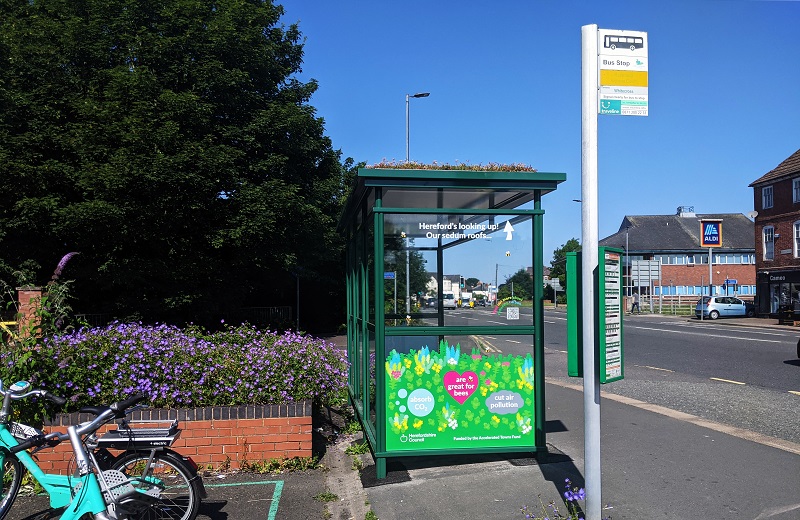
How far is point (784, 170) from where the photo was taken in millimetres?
42281

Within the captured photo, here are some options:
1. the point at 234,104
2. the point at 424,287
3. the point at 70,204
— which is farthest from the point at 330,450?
the point at 234,104

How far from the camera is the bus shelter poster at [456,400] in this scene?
19.2 feet

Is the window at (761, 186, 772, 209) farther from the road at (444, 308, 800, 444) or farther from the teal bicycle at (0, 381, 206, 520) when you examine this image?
the teal bicycle at (0, 381, 206, 520)

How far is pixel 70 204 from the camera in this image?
57.3ft

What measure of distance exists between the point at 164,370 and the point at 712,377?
11.4m

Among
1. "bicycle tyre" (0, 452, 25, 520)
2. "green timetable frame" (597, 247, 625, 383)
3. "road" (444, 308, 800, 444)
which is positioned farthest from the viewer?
"road" (444, 308, 800, 444)

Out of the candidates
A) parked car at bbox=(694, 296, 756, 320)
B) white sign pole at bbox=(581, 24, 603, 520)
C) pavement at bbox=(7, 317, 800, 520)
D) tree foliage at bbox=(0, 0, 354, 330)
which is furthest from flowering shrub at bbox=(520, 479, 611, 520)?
parked car at bbox=(694, 296, 756, 320)

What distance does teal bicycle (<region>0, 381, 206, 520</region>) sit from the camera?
4.14 m

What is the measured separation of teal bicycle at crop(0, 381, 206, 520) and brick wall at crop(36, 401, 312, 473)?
49.1 inches

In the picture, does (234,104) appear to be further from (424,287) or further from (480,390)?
(480,390)

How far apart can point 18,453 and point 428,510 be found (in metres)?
2.84

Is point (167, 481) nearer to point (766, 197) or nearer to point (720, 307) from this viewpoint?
point (720, 307)

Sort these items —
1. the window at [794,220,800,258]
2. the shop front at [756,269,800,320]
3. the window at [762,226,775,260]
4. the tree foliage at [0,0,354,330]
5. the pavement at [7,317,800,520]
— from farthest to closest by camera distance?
the window at [762,226,775,260]
the window at [794,220,800,258]
the shop front at [756,269,800,320]
the tree foliage at [0,0,354,330]
the pavement at [7,317,800,520]

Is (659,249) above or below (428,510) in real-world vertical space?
above
